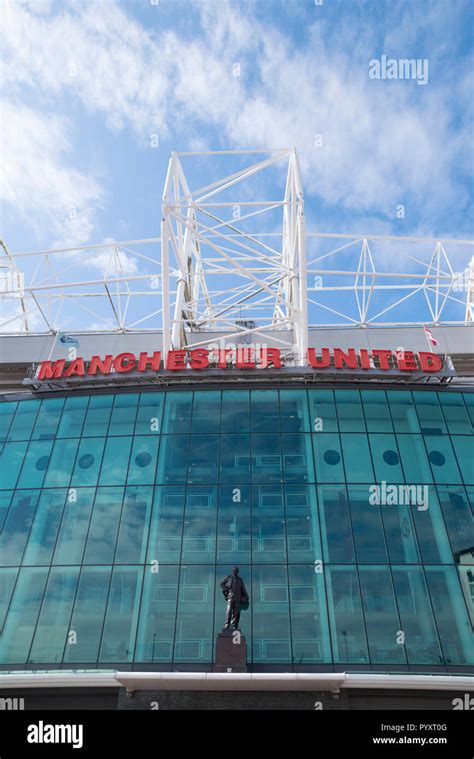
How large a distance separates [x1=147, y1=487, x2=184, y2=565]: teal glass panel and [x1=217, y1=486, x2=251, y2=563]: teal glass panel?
1.87m

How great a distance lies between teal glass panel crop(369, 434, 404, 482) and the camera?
26219 millimetres

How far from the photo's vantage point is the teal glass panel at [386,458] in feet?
86.0

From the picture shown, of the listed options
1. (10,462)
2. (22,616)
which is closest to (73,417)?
(10,462)

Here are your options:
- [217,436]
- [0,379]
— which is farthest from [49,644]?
[0,379]

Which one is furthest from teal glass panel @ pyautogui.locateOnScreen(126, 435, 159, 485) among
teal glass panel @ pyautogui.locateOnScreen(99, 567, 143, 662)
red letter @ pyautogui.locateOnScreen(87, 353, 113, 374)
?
red letter @ pyautogui.locateOnScreen(87, 353, 113, 374)

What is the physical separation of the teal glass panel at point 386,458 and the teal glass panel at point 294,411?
11.4 ft

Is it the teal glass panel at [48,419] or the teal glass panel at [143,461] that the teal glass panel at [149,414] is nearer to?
the teal glass panel at [143,461]

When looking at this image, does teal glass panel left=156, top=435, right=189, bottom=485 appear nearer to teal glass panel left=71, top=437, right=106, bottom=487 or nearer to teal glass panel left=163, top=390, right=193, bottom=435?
teal glass panel left=163, top=390, right=193, bottom=435

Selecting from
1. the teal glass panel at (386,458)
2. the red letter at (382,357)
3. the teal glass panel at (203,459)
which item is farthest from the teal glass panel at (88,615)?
the red letter at (382,357)

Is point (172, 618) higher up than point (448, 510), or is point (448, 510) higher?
point (448, 510)

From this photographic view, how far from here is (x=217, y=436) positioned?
1099 inches

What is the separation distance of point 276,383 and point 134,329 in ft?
70.3
